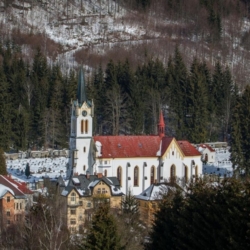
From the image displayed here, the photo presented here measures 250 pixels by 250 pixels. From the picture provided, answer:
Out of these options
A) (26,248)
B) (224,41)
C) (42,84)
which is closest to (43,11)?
(224,41)

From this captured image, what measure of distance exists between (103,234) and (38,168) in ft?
129

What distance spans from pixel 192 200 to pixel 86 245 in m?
4.90

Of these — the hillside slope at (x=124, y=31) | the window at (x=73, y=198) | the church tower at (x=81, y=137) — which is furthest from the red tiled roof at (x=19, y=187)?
the hillside slope at (x=124, y=31)

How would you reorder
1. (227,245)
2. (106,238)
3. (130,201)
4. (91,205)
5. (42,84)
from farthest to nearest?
(42,84) < (91,205) < (130,201) < (106,238) < (227,245)

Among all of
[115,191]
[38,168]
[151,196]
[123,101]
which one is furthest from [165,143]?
[123,101]

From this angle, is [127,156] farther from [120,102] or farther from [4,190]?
[120,102]

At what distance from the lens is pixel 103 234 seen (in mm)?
32656

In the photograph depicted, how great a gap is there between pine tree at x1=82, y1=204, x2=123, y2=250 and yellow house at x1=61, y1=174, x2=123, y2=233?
63.0ft

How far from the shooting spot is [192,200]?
34.0 metres

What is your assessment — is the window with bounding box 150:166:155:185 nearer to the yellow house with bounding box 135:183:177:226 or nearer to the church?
the church

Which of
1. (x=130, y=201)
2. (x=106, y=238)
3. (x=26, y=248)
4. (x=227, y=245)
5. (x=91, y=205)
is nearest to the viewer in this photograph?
(x=227, y=245)

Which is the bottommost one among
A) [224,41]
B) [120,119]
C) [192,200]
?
[192,200]

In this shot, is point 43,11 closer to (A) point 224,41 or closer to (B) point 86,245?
(A) point 224,41

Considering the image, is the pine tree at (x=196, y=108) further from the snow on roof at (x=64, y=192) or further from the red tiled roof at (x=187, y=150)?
the snow on roof at (x=64, y=192)
